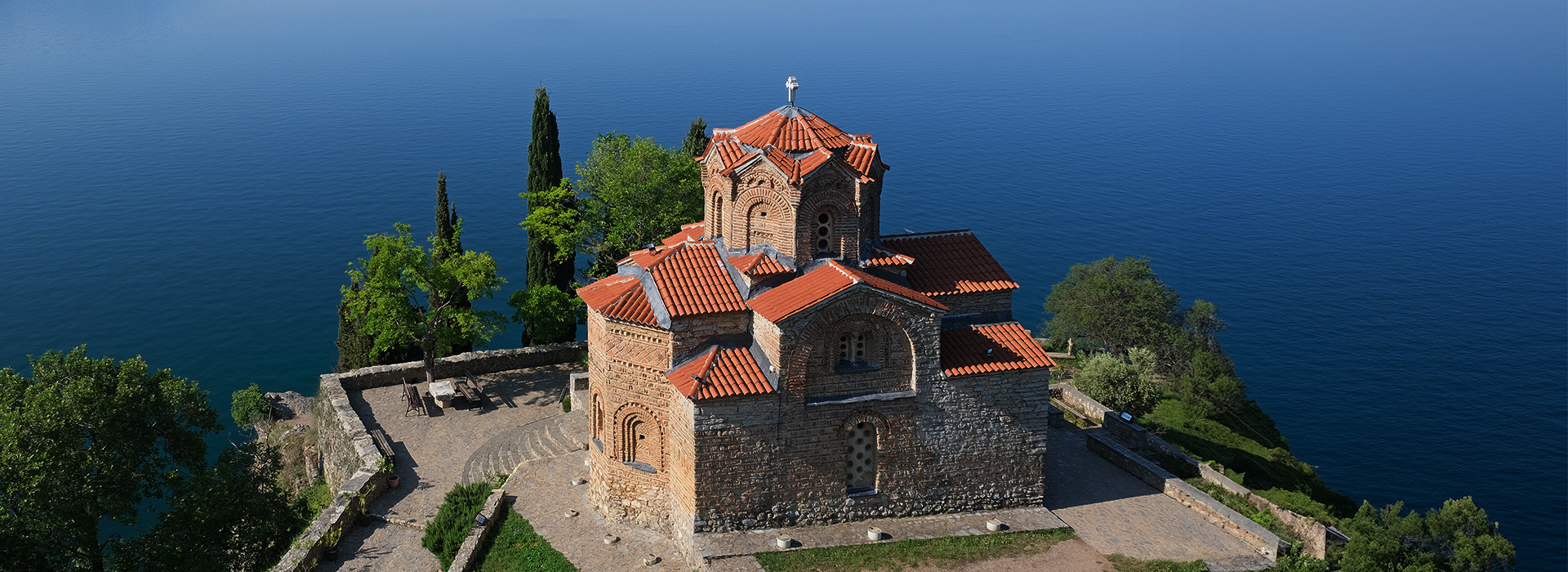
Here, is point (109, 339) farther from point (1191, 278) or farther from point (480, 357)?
point (1191, 278)

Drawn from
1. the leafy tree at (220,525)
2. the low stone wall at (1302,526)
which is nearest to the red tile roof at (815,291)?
the low stone wall at (1302,526)

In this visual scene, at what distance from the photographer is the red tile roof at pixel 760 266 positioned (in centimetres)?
2573

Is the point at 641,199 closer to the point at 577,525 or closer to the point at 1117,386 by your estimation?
the point at 577,525

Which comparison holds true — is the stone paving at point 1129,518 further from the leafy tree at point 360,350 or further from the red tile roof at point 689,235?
the leafy tree at point 360,350

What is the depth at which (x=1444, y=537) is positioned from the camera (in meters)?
32.0

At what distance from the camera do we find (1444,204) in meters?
97.4

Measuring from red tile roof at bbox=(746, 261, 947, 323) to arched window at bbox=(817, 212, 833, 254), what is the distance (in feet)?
2.58

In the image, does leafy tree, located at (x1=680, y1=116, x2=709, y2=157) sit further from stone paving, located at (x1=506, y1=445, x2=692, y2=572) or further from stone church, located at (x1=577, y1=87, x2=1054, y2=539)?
stone paving, located at (x1=506, y1=445, x2=692, y2=572)

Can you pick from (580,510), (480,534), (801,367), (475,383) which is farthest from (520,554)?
(475,383)

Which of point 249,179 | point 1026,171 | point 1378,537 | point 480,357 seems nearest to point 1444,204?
point 1026,171

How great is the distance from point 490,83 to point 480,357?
11672cm

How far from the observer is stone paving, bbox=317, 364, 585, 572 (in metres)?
28.0

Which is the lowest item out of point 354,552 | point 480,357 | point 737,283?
point 354,552

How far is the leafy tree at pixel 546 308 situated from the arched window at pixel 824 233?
14.9 meters
